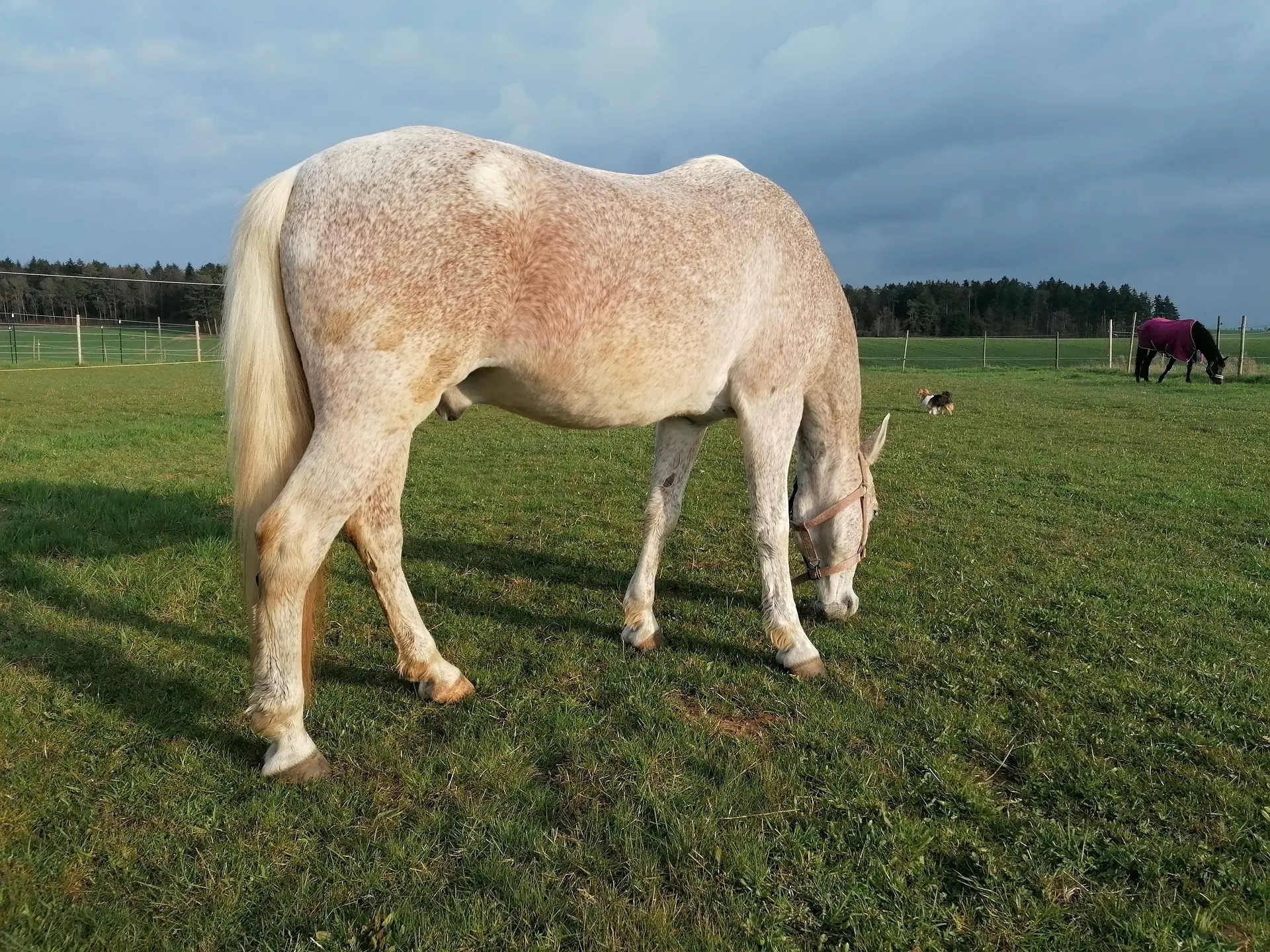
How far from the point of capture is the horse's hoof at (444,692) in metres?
3.64

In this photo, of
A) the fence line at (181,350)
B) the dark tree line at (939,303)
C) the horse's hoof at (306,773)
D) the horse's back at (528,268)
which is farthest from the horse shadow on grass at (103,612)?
the dark tree line at (939,303)

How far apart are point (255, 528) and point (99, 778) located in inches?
44.9

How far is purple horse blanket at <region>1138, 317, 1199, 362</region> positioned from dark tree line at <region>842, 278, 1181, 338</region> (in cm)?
5652

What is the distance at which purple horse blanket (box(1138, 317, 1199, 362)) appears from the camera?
81.4 ft

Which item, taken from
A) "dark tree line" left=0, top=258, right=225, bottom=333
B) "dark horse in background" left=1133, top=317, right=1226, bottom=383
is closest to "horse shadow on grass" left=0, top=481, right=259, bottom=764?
"dark horse in background" left=1133, top=317, right=1226, bottom=383

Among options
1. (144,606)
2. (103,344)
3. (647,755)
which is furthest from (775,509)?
(103,344)

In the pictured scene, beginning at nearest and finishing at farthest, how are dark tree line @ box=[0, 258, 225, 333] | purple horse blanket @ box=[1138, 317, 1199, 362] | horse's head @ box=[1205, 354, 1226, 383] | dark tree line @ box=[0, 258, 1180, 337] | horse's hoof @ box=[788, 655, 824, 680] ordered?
horse's hoof @ box=[788, 655, 824, 680]
horse's head @ box=[1205, 354, 1226, 383]
purple horse blanket @ box=[1138, 317, 1199, 362]
dark tree line @ box=[0, 258, 225, 333]
dark tree line @ box=[0, 258, 1180, 337]

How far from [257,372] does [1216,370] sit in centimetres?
3010

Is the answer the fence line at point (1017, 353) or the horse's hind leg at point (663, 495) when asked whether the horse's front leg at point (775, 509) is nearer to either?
the horse's hind leg at point (663, 495)

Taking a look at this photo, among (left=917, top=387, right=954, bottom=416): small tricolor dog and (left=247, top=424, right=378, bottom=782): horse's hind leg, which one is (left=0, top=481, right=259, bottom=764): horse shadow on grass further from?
(left=917, top=387, right=954, bottom=416): small tricolor dog

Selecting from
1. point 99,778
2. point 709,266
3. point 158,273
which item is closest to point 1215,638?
point 709,266

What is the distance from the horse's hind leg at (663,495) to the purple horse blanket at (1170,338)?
27312 mm

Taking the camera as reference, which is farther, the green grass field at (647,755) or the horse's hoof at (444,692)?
the horse's hoof at (444,692)

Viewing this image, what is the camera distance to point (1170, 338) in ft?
82.4
